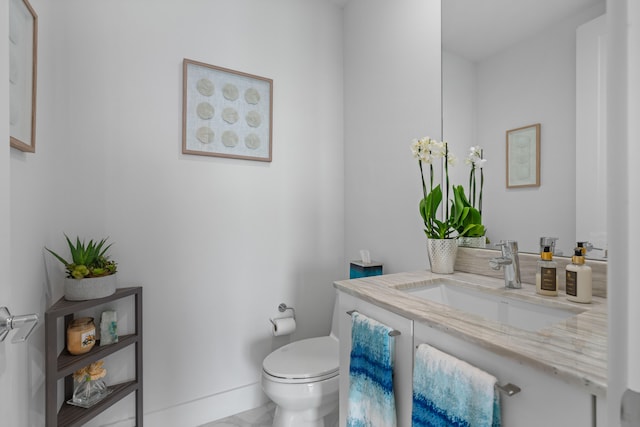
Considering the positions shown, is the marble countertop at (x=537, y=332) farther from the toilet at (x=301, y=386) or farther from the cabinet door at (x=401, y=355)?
the toilet at (x=301, y=386)

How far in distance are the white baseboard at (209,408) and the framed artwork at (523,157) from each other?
1773mm

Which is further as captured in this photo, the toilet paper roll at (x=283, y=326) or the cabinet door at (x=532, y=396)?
the toilet paper roll at (x=283, y=326)

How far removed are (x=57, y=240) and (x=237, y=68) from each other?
1.27m

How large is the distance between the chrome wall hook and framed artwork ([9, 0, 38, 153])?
1.98 ft

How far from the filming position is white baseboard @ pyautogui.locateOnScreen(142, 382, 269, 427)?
1.58 metres

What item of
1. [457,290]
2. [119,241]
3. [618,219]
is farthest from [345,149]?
[618,219]

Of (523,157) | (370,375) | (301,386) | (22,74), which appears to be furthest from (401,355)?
(22,74)

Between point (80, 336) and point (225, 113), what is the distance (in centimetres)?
129

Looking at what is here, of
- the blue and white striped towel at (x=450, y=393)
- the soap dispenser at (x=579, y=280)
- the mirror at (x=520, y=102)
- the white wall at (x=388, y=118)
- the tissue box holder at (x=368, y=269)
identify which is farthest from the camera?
the tissue box holder at (x=368, y=269)

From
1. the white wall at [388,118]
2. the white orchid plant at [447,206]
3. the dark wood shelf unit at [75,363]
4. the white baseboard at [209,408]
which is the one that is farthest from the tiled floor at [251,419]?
the white orchid plant at [447,206]

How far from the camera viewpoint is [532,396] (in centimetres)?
59

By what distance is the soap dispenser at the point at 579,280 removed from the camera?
0.87 meters

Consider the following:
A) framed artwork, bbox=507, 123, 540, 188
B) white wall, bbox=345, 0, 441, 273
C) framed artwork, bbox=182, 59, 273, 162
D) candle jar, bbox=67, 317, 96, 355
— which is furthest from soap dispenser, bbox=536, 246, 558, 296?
candle jar, bbox=67, 317, 96, 355

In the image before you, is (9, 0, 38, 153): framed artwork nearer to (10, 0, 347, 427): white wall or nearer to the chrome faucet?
(10, 0, 347, 427): white wall
